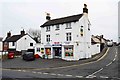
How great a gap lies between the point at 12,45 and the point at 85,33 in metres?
26.9

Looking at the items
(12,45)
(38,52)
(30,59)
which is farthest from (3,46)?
(30,59)

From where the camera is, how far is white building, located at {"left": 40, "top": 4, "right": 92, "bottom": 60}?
38.5 meters

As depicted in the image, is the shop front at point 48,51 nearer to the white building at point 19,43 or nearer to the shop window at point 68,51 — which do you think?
the shop window at point 68,51

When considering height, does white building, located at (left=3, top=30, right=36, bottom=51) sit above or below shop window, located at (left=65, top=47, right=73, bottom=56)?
above

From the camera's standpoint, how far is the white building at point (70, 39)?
3848 cm

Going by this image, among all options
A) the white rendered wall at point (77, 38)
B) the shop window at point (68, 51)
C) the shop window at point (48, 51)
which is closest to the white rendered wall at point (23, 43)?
the shop window at point (48, 51)

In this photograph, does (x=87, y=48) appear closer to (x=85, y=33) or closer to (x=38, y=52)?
(x=85, y=33)

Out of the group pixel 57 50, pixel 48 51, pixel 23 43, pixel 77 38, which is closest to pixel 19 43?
pixel 23 43

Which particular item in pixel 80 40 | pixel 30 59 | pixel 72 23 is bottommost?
pixel 30 59

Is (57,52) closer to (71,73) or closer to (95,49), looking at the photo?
(95,49)

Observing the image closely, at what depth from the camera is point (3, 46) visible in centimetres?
6341

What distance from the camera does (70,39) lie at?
39531mm

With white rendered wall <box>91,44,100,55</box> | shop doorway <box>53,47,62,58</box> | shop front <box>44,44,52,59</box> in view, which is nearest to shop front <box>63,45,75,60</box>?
shop doorway <box>53,47,62,58</box>

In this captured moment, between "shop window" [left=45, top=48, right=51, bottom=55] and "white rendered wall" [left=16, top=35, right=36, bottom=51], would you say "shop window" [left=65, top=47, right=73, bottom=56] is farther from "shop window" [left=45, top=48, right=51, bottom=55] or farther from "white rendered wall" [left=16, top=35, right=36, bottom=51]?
"white rendered wall" [left=16, top=35, right=36, bottom=51]
